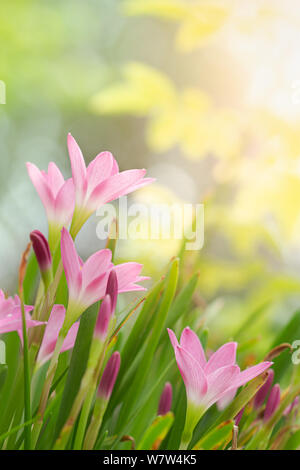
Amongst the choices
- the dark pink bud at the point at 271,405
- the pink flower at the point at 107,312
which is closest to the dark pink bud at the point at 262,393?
the dark pink bud at the point at 271,405

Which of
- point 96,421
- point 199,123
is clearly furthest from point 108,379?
point 199,123

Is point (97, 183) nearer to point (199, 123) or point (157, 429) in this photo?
point (157, 429)

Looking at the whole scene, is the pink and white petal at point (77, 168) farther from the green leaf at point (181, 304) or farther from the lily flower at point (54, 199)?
the green leaf at point (181, 304)

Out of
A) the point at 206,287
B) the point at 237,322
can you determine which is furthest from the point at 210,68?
the point at 237,322

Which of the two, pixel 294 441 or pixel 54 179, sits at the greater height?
pixel 54 179

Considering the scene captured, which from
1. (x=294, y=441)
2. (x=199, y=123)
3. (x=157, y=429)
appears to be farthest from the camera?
(x=199, y=123)
